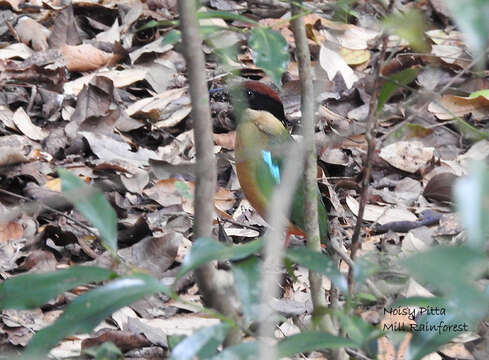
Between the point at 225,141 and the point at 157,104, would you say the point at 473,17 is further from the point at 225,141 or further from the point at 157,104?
the point at 157,104

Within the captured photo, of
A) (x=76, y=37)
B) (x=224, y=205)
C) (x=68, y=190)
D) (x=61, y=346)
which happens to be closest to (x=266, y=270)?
(x=68, y=190)

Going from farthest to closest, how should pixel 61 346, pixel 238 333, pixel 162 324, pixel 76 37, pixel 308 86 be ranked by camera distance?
pixel 76 37
pixel 162 324
pixel 61 346
pixel 308 86
pixel 238 333

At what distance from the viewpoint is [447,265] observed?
3.19ft

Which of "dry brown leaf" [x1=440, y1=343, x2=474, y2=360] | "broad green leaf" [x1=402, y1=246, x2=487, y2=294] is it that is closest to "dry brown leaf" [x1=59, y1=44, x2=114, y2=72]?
"dry brown leaf" [x1=440, y1=343, x2=474, y2=360]

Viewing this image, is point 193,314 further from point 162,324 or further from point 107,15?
point 107,15

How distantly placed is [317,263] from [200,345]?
249mm

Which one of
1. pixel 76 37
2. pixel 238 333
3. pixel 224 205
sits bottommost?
pixel 224 205

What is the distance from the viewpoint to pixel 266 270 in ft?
4.44

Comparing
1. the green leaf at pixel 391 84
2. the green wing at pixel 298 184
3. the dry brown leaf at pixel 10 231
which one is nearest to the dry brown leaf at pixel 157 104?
the green wing at pixel 298 184

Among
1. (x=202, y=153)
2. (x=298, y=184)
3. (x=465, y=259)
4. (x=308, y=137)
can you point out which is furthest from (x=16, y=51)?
(x=465, y=259)

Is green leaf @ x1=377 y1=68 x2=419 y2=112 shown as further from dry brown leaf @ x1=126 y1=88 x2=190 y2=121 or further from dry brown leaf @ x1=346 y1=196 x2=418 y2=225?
dry brown leaf @ x1=126 y1=88 x2=190 y2=121

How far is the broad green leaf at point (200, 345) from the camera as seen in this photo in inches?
50.6

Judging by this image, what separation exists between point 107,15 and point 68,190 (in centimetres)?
448

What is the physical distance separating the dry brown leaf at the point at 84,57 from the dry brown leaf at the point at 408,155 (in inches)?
74.2
